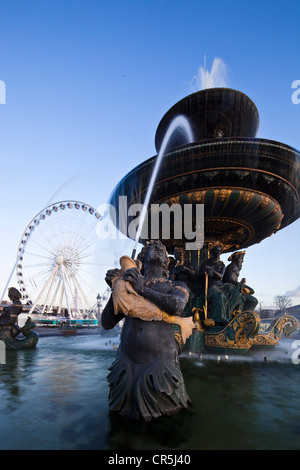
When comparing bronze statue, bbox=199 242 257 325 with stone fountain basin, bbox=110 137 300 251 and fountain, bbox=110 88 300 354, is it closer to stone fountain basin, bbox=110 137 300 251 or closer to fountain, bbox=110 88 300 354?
fountain, bbox=110 88 300 354

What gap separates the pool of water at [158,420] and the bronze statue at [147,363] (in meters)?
0.12

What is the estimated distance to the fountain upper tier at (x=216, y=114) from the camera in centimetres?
825

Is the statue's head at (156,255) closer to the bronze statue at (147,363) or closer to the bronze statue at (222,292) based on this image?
the bronze statue at (147,363)

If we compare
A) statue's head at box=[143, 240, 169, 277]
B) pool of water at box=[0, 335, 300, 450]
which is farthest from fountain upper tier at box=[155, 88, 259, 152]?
pool of water at box=[0, 335, 300, 450]

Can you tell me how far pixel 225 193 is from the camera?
6.69 m

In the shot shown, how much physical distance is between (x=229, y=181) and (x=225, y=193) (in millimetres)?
325

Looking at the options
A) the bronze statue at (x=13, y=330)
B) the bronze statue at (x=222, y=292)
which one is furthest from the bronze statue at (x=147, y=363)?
the bronze statue at (x=13, y=330)

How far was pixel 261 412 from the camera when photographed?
99.6 inches

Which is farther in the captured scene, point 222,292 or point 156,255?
point 222,292

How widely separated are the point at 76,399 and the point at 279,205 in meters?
6.83

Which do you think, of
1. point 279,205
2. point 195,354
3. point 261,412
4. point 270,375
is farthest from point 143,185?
point 261,412

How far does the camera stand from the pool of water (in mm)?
1878
